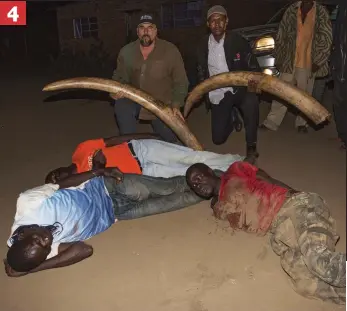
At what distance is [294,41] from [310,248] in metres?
3.25

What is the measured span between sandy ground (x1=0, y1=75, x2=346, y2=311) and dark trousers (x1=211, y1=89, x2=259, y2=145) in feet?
1.01

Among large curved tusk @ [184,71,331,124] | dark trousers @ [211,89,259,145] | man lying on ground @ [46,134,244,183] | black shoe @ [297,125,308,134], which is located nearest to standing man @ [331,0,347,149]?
large curved tusk @ [184,71,331,124]

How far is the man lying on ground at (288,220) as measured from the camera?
8.60 feet

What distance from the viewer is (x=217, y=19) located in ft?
15.1

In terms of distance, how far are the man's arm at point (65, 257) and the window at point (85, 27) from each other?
11882mm

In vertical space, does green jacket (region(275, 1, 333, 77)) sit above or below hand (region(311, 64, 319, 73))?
above

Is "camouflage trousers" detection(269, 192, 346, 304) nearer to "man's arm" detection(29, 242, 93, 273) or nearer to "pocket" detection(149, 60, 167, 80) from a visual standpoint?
"man's arm" detection(29, 242, 93, 273)

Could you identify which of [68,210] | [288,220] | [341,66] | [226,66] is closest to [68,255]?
[68,210]

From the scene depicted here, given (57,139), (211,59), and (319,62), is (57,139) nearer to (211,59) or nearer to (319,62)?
(211,59)

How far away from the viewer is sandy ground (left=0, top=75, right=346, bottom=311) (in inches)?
118

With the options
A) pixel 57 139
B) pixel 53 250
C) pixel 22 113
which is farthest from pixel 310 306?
pixel 22 113

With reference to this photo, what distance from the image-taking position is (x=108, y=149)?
397 centimetres

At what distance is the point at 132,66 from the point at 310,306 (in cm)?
309

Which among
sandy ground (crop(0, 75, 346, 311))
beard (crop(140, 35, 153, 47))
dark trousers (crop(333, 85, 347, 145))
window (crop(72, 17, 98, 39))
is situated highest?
window (crop(72, 17, 98, 39))
